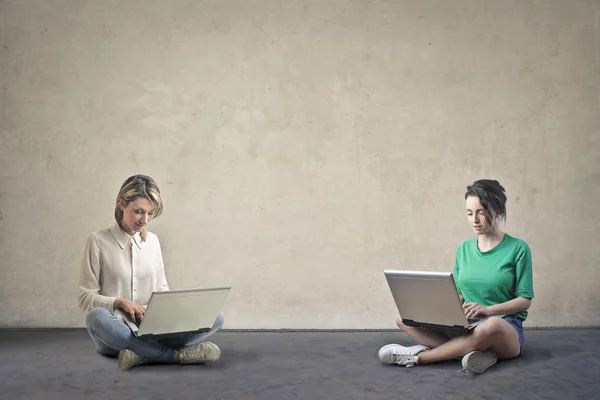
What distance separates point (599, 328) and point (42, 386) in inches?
141

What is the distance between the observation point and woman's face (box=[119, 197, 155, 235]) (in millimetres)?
3373

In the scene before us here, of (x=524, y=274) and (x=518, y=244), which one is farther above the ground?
(x=518, y=244)

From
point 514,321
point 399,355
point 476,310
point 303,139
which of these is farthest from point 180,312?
point 303,139

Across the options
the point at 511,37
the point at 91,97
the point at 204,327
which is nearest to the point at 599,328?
the point at 511,37

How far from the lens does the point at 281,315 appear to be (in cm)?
451

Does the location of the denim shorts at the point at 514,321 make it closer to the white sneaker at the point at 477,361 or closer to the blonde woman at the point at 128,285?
the white sneaker at the point at 477,361

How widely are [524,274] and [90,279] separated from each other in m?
2.22

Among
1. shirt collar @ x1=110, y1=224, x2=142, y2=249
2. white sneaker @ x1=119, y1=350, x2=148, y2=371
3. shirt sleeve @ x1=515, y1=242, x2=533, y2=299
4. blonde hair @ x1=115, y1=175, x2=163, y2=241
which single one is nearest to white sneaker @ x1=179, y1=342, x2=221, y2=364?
white sneaker @ x1=119, y1=350, x2=148, y2=371

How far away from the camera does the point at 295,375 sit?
3.14 m

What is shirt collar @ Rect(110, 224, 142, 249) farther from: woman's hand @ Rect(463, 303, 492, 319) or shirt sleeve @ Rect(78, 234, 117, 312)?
woman's hand @ Rect(463, 303, 492, 319)

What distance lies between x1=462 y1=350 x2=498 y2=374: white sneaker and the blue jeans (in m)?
1.37

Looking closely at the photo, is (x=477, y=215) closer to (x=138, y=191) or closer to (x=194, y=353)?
(x=194, y=353)

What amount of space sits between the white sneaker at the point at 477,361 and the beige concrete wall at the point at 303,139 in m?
1.42

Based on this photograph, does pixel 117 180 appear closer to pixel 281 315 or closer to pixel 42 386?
pixel 281 315
